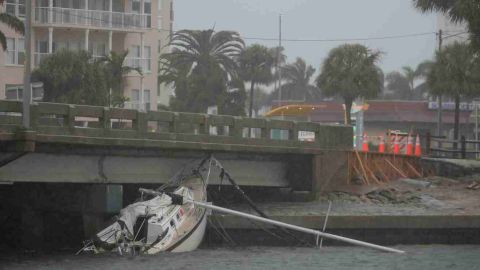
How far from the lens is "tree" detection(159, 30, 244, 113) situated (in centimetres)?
6806

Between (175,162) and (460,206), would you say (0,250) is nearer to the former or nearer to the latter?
(175,162)

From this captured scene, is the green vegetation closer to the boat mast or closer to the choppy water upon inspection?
the boat mast

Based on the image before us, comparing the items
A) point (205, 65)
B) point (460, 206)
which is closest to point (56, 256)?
point (460, 206)

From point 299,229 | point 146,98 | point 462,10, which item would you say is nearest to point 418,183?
point 462,10

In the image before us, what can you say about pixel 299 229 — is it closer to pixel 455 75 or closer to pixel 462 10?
pixel 462 10

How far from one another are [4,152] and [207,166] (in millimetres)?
6705

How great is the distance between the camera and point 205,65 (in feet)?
228

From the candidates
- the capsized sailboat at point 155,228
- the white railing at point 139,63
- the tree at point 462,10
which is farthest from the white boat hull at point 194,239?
the white railing at point 139,63

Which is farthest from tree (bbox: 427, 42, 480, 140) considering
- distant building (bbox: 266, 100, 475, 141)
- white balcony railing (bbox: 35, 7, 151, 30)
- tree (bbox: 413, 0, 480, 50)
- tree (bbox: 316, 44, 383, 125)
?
distant building (bbox: 266, 100, 475, 141)

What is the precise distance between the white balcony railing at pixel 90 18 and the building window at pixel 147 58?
3.06 m

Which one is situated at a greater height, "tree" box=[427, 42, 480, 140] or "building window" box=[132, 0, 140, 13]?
"building window" box=[132, 0, 140, 13]

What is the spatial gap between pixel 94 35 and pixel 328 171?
34.7m

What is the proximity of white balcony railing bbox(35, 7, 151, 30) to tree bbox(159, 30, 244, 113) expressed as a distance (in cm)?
916

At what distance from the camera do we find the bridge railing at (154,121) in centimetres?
2136
